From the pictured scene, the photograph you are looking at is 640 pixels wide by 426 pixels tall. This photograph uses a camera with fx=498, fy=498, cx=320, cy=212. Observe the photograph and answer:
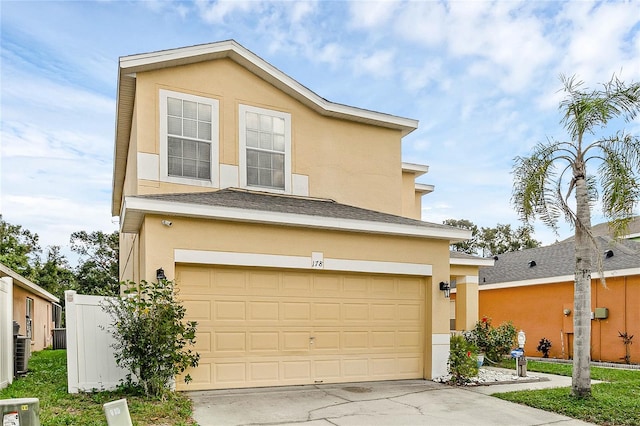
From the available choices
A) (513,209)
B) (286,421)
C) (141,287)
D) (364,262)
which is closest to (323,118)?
(364,262)

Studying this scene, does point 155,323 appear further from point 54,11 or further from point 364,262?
point 54,11

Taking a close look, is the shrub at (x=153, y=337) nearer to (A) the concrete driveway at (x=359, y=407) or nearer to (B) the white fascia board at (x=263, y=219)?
(A) the concrete driveway at (x=359, y=407)

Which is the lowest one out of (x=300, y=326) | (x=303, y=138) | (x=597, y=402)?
(x=597, y=402)

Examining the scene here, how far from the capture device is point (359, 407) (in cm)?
802

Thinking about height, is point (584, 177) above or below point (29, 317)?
above

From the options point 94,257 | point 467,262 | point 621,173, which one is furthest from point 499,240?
point 621,173

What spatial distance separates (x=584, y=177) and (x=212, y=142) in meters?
7.55

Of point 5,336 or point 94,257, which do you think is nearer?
point 5,336

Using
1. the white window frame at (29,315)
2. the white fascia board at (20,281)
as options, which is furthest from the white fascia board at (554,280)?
the white window frame at (29,315)

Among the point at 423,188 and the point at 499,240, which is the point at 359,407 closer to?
the point at 423,188

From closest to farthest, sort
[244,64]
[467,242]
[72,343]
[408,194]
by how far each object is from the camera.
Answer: [72,343] < [244,64] < [408,194] < [467,242]

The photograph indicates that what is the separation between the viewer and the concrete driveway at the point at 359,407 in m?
7.22

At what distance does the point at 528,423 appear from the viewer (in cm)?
735

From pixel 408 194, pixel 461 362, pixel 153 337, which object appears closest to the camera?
pixel 153 337
